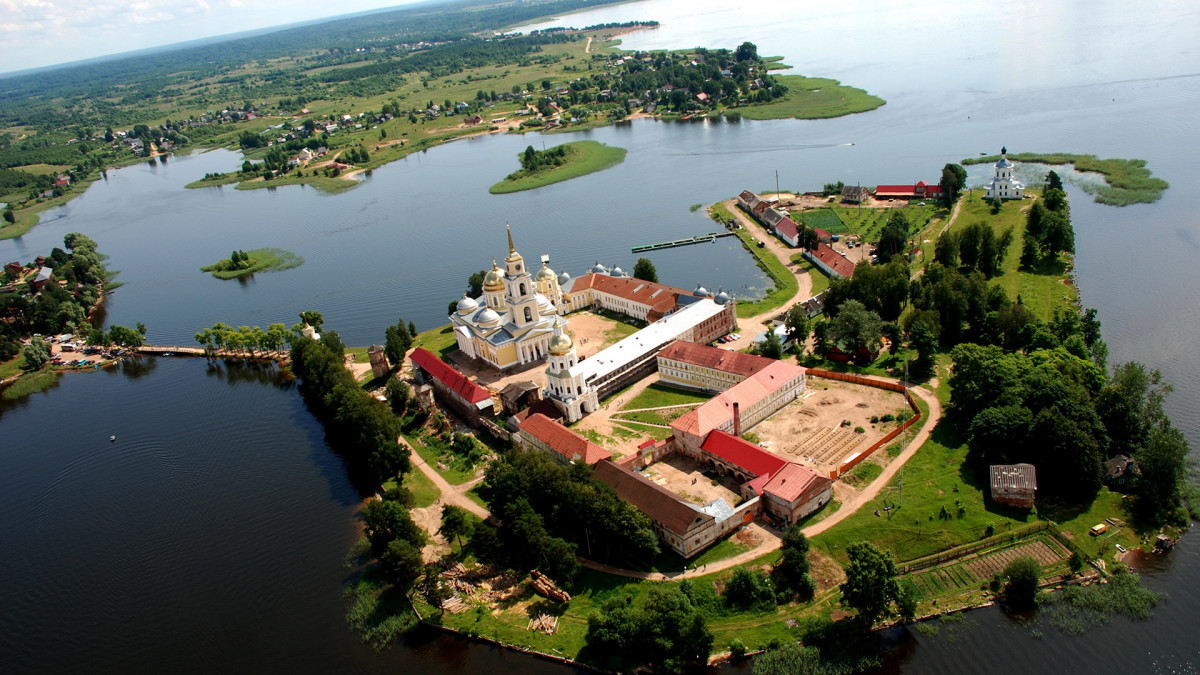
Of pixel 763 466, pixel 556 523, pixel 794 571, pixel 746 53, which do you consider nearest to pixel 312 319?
pixel 556 523

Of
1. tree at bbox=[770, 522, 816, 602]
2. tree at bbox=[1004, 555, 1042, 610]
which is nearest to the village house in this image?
tree at bbox=[1004, 555, 1042, 610]

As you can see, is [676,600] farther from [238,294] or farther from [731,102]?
[731,102]

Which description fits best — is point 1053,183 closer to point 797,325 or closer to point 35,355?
point 797,325

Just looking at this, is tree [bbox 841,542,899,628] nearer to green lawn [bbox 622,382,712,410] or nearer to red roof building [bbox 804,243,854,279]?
green lawn [bbox 622,382,712,410]

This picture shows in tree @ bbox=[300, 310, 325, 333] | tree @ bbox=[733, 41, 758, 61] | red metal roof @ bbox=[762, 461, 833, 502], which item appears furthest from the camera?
tree @ bbox=[733, 41, 758, 61]

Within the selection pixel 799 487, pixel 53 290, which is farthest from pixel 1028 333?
pixel 53 290

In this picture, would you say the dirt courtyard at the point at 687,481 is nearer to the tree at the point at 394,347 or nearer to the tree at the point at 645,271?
the tree at the point at 394,347
